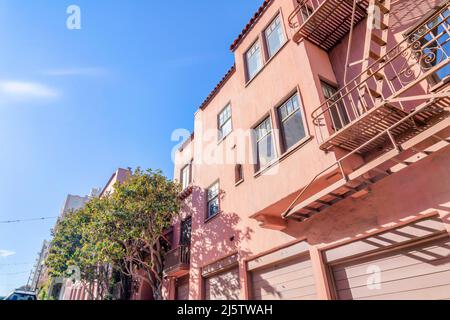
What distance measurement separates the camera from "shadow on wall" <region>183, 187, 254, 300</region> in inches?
348

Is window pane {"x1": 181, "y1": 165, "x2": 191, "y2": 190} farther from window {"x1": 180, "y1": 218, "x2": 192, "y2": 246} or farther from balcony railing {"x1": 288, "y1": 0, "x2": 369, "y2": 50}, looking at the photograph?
balcony railing {"x1": 288, "y1": 0, "x2": 369, "y2": 50}

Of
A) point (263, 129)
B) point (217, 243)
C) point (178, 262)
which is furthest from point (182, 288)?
point (263, 129)

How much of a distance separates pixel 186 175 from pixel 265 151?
981cm

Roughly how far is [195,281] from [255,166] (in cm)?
510

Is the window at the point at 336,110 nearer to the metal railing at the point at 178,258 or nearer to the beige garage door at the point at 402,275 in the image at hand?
the beige garage door at the point at 402,275

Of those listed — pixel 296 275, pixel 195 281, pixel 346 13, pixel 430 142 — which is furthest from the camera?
pixel 195 281

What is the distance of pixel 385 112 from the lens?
540cm

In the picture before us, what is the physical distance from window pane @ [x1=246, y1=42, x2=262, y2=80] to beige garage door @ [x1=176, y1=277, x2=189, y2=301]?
31.2ft

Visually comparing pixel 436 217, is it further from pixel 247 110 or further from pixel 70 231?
pixel 70 231

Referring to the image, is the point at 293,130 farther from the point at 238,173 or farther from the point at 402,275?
the point at 402,275

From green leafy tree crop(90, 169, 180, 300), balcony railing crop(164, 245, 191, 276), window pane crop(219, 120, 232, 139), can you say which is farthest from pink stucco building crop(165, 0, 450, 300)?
green leafy tree crop(90, 169, 180, 300)

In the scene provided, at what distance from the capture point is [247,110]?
396 inches

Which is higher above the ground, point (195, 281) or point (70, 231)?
point (70, 231)

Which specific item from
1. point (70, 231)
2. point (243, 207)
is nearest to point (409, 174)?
point (243, 207)
